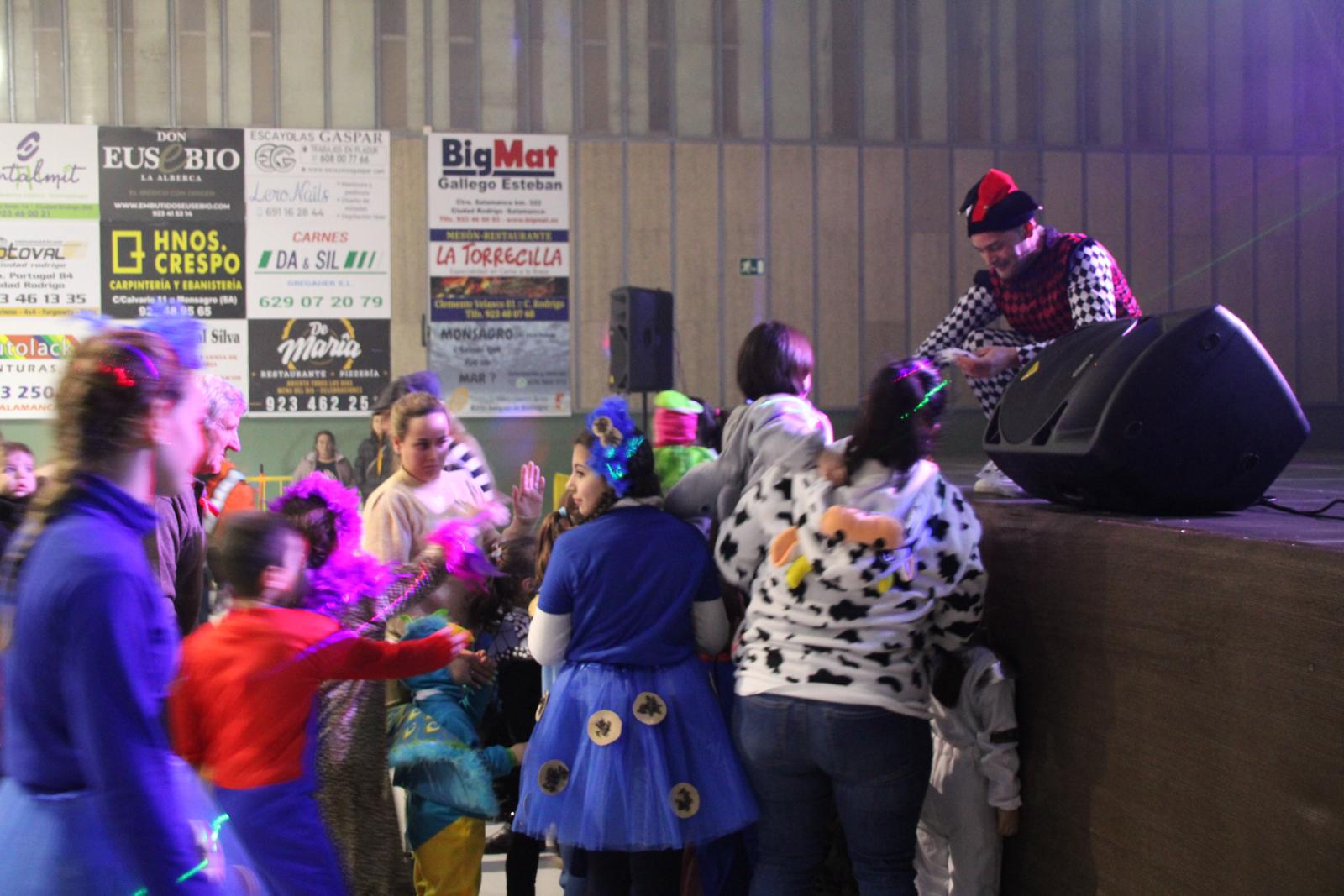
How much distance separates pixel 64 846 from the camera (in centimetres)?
128

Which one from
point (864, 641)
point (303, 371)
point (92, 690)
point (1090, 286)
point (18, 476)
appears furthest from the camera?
point (303, 371)

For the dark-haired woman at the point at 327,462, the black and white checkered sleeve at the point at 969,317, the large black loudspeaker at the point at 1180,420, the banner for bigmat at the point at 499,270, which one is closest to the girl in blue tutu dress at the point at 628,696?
the large black loudspeaker at the point at 1180,420

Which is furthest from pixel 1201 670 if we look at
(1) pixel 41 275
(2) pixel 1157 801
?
(1) pixel 41 275

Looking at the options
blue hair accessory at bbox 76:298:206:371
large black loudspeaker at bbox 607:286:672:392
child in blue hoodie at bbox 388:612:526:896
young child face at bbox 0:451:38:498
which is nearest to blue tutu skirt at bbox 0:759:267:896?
blue hair accessory at bbox 76:298:206:371

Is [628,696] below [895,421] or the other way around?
below

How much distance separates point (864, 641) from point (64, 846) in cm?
150

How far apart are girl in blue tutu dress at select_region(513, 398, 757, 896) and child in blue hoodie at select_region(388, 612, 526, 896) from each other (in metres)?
0.32

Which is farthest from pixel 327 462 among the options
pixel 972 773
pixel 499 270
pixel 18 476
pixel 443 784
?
pixel 972 773

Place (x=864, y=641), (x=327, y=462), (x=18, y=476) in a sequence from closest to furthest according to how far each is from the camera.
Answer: (x=864, y=641) → (x=18, y=476) → (x=327, y=462)

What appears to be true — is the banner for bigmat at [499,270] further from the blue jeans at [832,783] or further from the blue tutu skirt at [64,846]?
the blue tutu skirt at [64,846]

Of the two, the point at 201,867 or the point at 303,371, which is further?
the point at 303,371

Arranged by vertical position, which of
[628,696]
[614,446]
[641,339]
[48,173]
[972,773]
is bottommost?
[972,773]

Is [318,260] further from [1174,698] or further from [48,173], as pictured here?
[1174,698]

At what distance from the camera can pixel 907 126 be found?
11.1 metres
